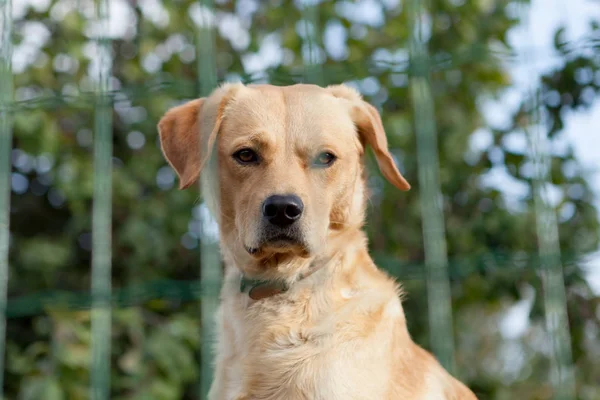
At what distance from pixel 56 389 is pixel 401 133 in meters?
2.45

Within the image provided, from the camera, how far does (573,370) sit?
434 cm

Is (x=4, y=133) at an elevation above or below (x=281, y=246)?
above

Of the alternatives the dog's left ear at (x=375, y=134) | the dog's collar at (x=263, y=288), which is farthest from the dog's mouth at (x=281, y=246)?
the dog's left ear at (x=375, y=134)

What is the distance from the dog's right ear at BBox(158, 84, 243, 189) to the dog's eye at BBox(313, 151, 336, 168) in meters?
0.38

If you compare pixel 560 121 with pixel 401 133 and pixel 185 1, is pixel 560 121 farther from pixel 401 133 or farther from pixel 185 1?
pixel 185 1

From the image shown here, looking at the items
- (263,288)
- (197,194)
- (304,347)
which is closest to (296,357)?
(304,347)

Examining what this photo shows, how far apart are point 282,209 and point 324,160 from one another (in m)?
0.29

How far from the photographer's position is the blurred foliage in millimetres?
4242

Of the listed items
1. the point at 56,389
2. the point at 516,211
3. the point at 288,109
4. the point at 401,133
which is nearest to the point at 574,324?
the point at 516,211

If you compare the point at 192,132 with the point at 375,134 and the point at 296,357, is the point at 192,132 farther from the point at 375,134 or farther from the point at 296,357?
the point at 296,357

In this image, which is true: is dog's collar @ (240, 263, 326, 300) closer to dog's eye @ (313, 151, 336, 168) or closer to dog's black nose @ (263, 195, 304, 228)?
dog's black nose @ (263, 195, 304, 228)

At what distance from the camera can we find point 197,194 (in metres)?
4.70

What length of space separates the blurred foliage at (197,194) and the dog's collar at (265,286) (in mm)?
1791

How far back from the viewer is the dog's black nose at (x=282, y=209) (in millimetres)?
2301
